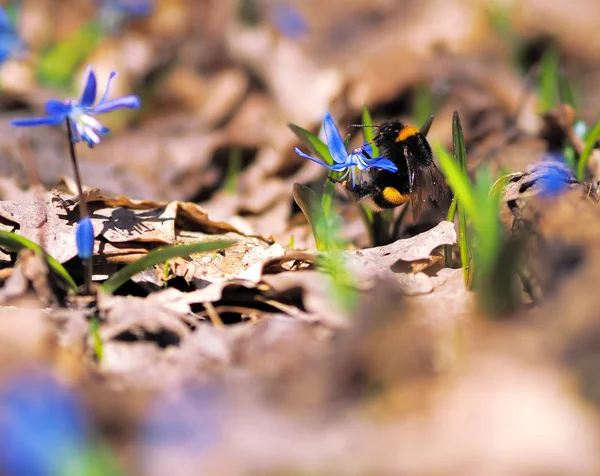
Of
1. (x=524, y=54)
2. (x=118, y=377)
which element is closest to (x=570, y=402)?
(x=118, y=377)

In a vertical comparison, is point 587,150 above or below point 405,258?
above

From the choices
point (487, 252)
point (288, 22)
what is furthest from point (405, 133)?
point (288, 22)

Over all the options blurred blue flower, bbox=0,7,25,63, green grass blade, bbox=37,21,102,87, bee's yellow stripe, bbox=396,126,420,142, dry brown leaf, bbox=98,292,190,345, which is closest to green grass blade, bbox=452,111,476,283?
bee's yellow stripe, bbox=396,126,420,142

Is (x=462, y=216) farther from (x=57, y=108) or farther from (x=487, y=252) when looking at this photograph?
(x=57, y=108)

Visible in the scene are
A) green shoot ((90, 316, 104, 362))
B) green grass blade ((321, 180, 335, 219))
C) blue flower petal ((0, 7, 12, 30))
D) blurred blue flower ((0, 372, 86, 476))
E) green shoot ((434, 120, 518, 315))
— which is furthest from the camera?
blue flower petal ((0, 7, 12, 30))

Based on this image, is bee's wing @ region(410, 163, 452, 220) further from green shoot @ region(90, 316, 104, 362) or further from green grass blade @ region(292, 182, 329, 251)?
green shoot @ region(90, 316, 104, 362)

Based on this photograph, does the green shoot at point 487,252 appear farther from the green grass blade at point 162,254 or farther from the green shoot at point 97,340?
the green shoot at point 97,340

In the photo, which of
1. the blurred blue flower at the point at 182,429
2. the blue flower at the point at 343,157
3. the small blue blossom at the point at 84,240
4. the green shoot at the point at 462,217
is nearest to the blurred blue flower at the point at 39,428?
the blurred blue flower at the point at 182,429
